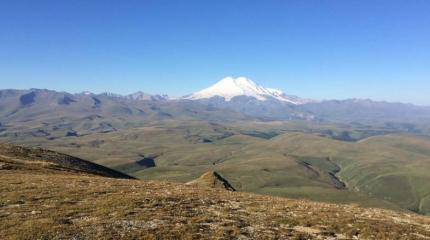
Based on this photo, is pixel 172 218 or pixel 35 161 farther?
pixel 35 161

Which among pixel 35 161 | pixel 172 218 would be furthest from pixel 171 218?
pixel 35 161

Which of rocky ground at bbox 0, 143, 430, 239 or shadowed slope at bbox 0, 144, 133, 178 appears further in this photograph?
shadowed slope at bbox 0, 144, 133, 178

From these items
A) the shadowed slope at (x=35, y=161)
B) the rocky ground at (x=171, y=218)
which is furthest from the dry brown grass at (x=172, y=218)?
the shadowed slope at (x=35, y=161)

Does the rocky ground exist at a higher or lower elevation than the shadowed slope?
higher

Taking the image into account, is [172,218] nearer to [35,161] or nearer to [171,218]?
[171,218]

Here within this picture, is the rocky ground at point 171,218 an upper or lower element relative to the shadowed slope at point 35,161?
upper

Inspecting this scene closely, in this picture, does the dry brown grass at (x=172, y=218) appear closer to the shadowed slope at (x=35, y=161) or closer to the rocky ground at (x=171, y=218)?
the rocky ground at (x=171, y=218)

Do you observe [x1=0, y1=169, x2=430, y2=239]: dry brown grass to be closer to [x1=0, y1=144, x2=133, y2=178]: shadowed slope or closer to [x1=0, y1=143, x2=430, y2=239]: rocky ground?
[x1=0, y1=143, x2=430, y2=239]: rocky ground

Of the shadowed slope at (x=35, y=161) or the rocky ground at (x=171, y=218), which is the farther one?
the shadowed slope at (x=35, y=161)

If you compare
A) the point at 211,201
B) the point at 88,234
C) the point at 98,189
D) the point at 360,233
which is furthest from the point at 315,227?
the point at 98,189

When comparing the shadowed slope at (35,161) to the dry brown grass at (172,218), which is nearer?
the dry brown grass at (172,218)

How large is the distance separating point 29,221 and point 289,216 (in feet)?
64.7

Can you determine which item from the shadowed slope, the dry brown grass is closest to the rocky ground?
the dry brown grass

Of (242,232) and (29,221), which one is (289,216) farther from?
(29,221)
